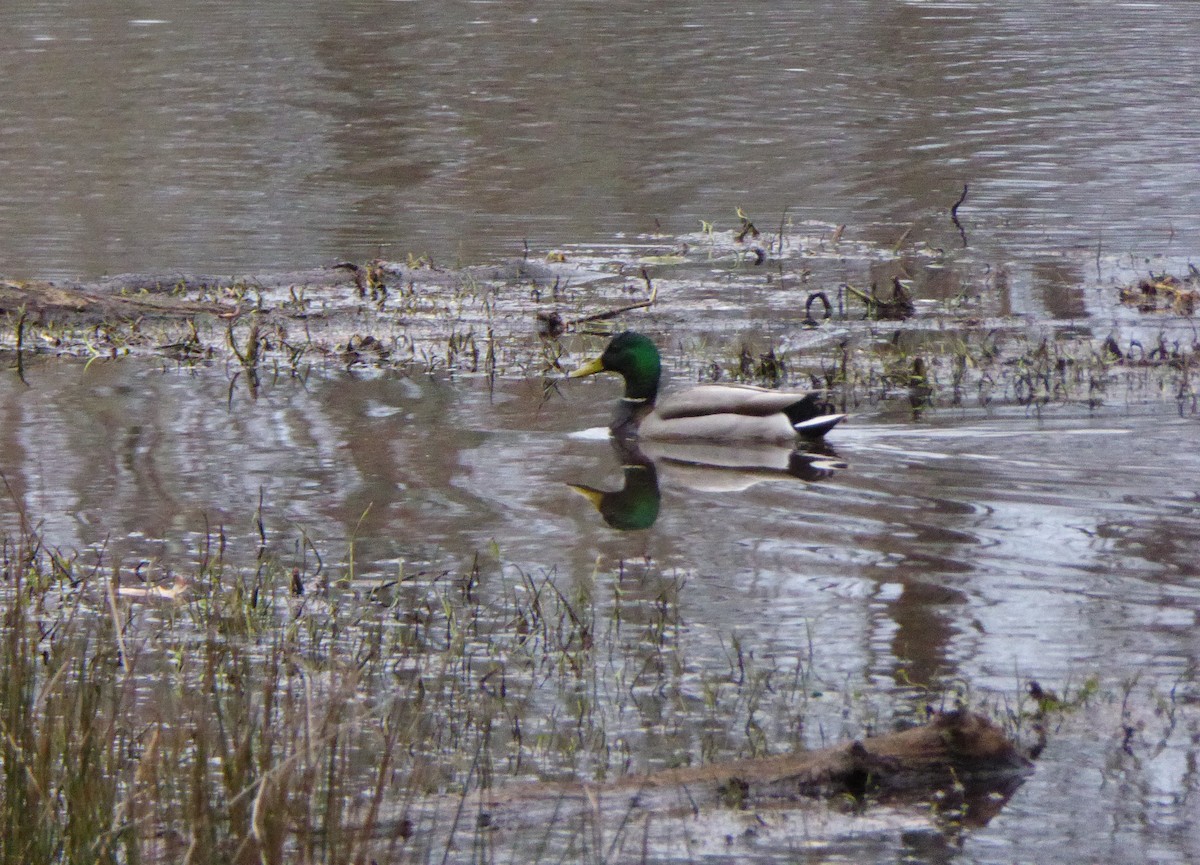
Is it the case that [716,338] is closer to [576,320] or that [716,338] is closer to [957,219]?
[576,320]

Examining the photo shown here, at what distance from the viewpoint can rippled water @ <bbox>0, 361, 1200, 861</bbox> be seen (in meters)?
6.14

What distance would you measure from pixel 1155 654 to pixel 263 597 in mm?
3112

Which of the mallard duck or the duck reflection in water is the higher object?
the mallard duck

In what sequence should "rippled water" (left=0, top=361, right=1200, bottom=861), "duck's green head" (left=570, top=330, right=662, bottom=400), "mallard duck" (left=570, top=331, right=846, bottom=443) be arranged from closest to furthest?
"rippled water" (left=0, top=361, right=1200, bottom=861) < "mallard duck" (left=570, top=331, right=846, bottom=443) < "duck's green head" (left=570, top=330, right=662, bottom=400)

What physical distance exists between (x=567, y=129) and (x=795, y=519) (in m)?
15.4

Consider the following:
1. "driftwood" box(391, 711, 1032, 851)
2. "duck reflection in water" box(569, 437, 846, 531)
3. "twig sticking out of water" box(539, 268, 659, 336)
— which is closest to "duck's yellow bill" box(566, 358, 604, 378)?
"duck reflection in water" box(569, 437, 846, 531)

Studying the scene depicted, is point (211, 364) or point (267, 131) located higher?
point (267, 131)

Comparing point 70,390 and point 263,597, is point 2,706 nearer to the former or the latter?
point 263,597

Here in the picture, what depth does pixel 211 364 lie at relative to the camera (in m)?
11.7

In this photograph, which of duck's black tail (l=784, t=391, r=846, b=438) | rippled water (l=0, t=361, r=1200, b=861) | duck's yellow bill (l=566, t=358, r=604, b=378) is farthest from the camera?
duck's yellow bill (l=566, t=358, r=604, b=378)

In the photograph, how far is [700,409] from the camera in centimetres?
982

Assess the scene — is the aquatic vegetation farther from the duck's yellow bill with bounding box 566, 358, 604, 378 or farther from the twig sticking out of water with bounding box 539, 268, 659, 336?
the twig sticking out of water with bounding box 539, 268, 659, 336

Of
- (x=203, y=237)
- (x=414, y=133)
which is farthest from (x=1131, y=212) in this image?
(x=414, y=133)

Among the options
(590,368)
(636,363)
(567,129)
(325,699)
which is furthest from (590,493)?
(567,129)
